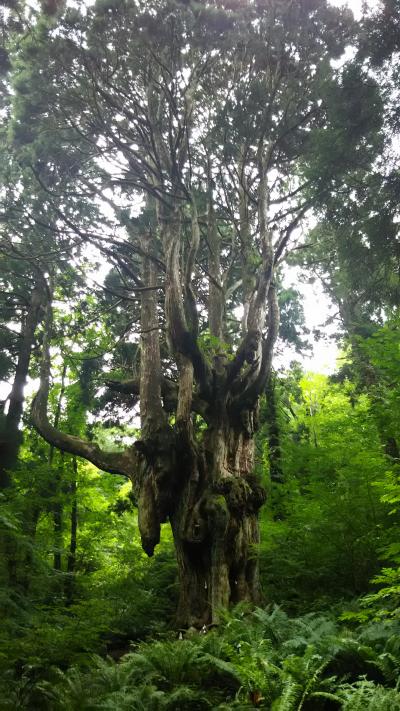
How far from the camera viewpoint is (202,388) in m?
8.47

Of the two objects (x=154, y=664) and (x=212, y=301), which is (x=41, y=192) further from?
(x=154, y=664)

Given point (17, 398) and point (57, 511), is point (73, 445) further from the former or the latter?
point (57, 511)

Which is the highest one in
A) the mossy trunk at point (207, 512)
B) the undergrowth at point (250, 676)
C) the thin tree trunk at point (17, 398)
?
the thin tree trunk at point (17, 398)

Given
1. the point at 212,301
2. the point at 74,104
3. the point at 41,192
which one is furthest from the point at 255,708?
the point at 41,192

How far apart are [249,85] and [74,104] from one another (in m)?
3.79

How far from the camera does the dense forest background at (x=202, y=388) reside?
471 cm

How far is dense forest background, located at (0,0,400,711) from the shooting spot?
15.5 feet

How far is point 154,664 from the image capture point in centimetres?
459

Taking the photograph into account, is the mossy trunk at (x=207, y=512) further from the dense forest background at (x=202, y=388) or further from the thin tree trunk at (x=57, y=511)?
the thin tree trunk at (x=57, y=511)

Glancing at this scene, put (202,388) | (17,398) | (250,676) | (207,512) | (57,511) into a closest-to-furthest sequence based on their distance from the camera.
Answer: (250,676) < (207,512) < (202,388) < (17,398) < (57,511)

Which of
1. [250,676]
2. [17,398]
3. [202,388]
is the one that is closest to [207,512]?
[202,388]

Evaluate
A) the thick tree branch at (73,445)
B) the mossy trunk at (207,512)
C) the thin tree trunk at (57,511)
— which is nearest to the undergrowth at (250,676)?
the mossy trunk at (207,512)

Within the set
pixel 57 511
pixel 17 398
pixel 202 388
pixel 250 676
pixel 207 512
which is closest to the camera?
pixel 250 676

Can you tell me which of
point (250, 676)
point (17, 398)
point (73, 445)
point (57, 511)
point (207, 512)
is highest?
point (17, 398)
